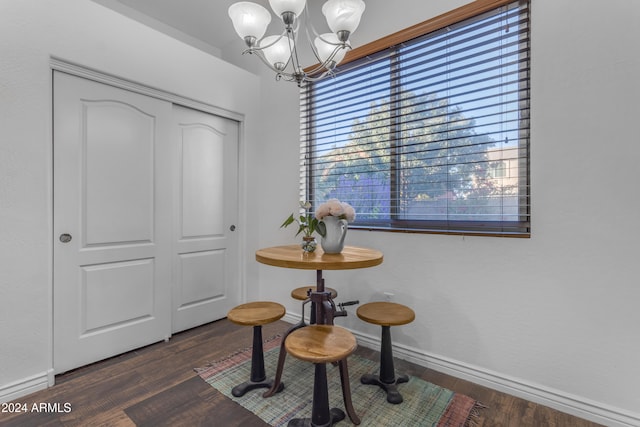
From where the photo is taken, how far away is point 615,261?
1.54 meters

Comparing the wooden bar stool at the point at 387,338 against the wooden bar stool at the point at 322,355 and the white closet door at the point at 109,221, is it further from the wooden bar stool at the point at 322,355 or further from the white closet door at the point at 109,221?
the white closet door at the point at 109,221

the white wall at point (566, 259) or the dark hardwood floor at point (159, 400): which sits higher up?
the white wall at point (566, 259)

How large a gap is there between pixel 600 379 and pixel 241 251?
9.32 feet

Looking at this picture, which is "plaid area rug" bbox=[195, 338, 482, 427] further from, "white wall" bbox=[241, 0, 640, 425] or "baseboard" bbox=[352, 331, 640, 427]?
"white wall" bbox=[241, 0, 640, 425]

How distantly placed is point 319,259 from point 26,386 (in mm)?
1920

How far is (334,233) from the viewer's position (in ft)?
5.88

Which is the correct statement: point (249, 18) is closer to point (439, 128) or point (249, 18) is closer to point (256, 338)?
point (439, 128)

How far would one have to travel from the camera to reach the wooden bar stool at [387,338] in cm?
176

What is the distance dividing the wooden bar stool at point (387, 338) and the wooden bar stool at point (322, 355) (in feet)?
1.01

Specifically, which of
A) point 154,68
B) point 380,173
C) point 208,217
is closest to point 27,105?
point 154,68

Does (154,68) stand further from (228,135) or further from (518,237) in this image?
(518,237)

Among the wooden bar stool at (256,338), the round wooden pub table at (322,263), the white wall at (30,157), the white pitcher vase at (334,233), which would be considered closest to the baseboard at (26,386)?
the white wall at (30,157)

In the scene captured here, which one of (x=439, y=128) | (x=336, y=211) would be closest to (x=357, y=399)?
(x=336, y=211)

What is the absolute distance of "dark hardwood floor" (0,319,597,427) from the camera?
1.60 meters
